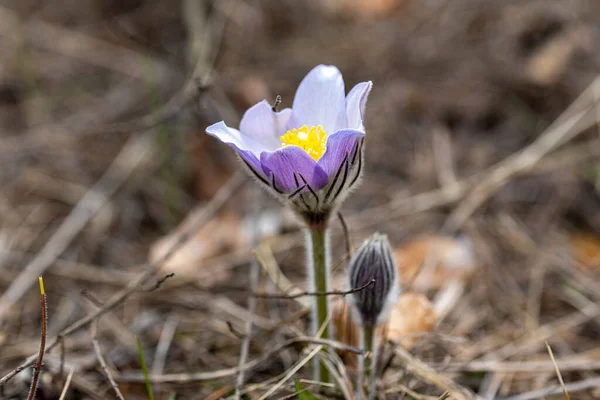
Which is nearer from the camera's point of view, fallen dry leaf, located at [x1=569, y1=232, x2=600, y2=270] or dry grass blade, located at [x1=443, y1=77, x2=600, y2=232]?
fallen dry leaf, located at [x1=569, y1=232, x2=600, y2=270]

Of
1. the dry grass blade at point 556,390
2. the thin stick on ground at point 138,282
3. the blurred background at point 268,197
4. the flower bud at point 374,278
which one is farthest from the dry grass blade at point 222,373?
the dry grass blade at point 556,390

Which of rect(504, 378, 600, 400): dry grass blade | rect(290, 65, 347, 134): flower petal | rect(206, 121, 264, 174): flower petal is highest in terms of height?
rect(290, 65, 347, 134): flower petal

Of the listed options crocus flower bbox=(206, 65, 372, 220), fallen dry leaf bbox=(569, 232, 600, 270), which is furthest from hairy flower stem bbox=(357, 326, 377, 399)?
fallen dry leaf bbox=(569, 232, 600, 270)

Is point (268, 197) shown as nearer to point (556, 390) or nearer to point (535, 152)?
point (535, 152)

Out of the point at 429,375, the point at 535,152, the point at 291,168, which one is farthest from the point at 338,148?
the point at 535,152

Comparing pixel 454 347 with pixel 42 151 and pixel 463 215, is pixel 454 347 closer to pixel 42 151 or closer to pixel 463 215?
pixel 463 215

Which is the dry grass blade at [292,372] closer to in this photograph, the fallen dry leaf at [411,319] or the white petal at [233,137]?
the fallen dry leaf at [411,319]

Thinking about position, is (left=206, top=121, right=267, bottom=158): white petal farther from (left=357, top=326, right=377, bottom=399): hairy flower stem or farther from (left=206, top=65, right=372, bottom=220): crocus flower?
(left=357, top=326, right=377, bottom=399): hairy flower stem
